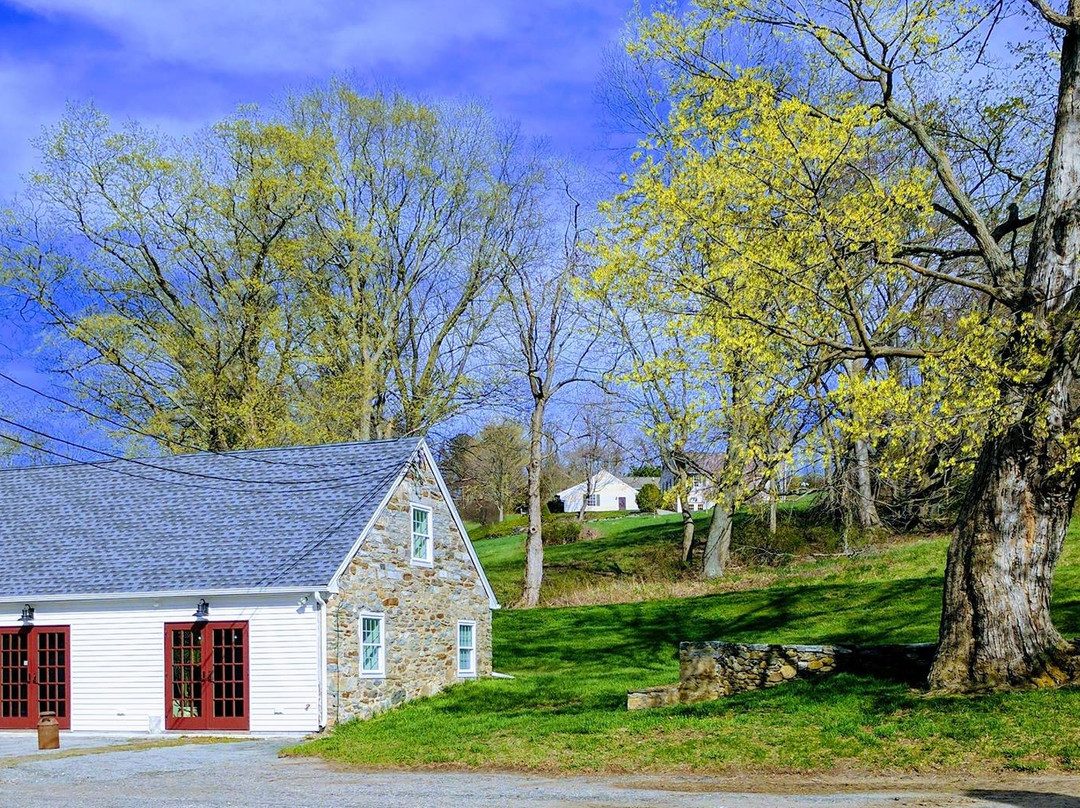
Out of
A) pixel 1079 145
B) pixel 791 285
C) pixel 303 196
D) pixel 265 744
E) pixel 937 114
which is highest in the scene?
pixel 303 196

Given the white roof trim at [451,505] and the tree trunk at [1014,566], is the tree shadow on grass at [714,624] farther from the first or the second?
the tree trunk at [1014,566]

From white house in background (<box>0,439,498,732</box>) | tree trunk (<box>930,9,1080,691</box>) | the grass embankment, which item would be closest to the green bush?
the grass embankment

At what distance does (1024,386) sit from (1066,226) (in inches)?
90.4

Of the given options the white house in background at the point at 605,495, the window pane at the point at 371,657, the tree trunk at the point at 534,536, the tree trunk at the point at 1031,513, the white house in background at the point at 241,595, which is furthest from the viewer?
the white house in background at the point at 605,495

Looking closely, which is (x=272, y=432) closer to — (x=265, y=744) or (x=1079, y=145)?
(x=265, y=744)

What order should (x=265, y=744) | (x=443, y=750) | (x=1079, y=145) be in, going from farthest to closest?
(x=265, y=744) → (x=443, y=750) → (x=1079, y=145)

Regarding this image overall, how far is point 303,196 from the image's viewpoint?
34750 millimetres

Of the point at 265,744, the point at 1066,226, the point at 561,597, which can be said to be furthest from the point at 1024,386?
the point at 561,597

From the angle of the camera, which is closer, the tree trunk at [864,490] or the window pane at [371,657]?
the window pane at [371,657]

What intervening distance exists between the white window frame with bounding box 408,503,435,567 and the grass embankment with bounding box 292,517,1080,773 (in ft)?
8.93

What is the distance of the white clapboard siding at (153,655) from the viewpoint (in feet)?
66.0

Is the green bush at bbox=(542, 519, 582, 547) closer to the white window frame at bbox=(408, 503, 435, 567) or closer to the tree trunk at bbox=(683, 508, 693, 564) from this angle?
the tree trunk at bbox=(683, 508, 693, 564)

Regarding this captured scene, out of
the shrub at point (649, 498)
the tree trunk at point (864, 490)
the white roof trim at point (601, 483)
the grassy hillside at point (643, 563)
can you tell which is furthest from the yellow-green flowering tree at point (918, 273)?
the white roof trim at point (601, 483)

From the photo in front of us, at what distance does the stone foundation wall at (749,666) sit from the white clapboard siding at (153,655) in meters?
6.00
